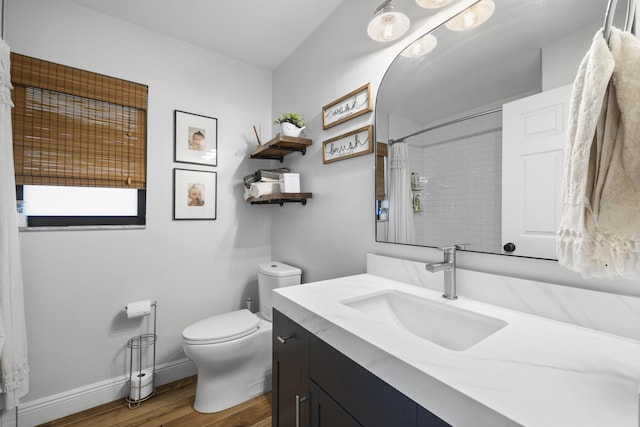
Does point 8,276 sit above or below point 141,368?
above

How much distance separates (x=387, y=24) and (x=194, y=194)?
1.66m

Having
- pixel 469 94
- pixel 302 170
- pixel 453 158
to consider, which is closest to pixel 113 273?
pixel 302 170

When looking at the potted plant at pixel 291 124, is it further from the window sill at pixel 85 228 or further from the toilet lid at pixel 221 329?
the toilet lid at pixel 221 329

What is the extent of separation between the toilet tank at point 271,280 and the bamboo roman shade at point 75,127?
1042 millimetres

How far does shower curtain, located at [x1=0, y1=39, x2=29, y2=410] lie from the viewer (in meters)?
1.25

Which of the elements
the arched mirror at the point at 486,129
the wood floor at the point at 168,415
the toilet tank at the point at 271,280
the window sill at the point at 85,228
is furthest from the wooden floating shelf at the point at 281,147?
the wood floor at the point at 168,415

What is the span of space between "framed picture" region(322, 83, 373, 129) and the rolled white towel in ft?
1.88

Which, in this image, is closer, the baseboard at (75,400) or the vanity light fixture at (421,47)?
the vanity light fixture at (421,47)

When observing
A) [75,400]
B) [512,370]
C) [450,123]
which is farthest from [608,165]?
[75,400]

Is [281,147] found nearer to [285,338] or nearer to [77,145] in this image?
[77,145]

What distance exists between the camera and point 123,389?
1.82 metres

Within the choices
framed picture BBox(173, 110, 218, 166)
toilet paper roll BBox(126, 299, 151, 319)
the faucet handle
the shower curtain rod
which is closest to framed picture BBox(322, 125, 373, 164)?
the shower curtain rod

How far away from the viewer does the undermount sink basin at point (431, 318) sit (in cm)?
88

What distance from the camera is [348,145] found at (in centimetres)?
165
